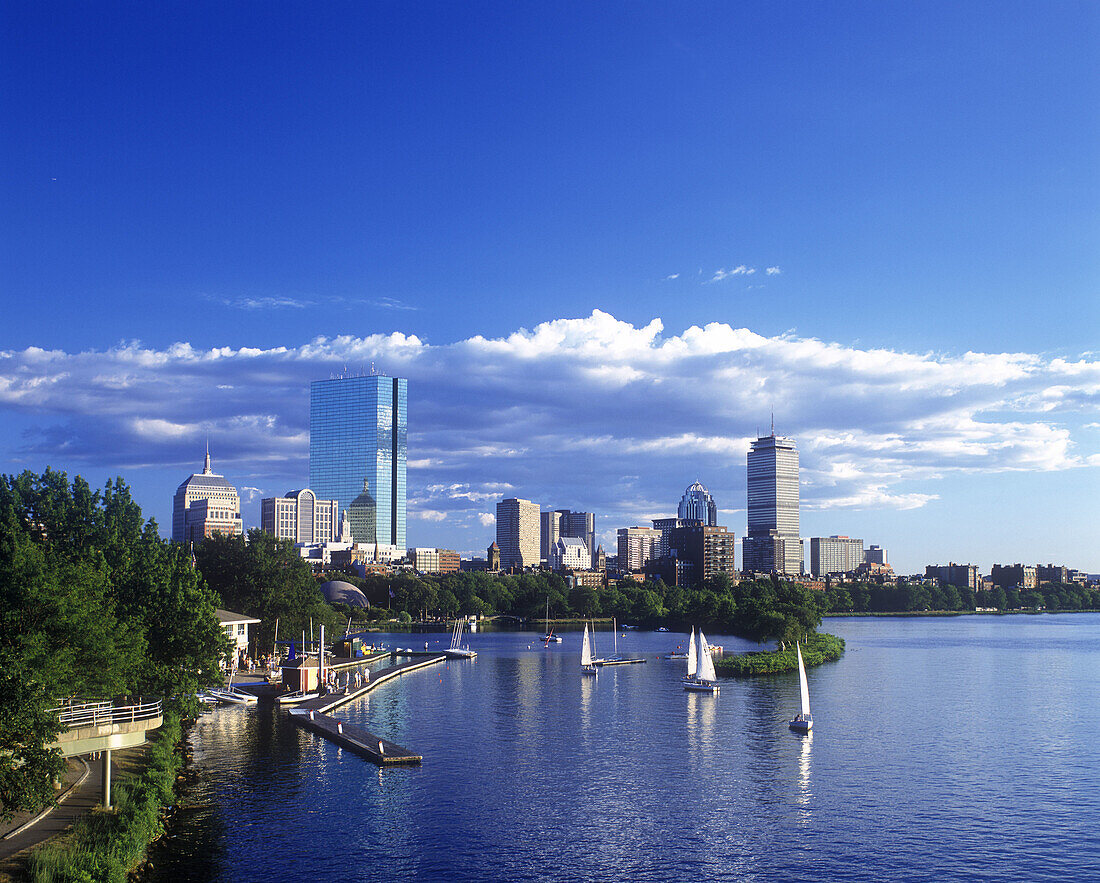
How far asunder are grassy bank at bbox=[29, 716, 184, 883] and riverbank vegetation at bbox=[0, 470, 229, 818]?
104 inches

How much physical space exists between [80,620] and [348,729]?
1523 inches

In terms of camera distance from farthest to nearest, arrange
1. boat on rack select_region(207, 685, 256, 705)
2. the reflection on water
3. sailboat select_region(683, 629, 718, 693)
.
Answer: sailboat select_region(683, 629, 718, 693) < boat on rack select_region(207, 685, 256, 705) < the reflection on water

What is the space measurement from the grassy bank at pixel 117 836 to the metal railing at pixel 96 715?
395 cm

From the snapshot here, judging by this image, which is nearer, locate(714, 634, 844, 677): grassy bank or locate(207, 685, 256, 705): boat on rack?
locate(207, 685, 256, 705): boat on rack

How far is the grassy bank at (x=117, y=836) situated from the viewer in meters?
38.8

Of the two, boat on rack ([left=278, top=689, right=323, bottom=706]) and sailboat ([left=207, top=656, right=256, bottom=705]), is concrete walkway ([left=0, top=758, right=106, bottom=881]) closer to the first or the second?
boat on rack ([left=278, top=689, right=323, bottom=706])

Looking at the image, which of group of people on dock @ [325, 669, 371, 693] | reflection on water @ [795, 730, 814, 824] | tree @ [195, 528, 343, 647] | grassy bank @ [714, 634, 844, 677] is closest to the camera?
reflection on water @ [795, 730, 814, 824]

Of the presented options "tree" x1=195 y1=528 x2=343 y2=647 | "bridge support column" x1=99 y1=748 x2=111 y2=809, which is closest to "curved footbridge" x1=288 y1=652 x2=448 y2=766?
"tree" x1=195 y1=528 x2=343 y2=647

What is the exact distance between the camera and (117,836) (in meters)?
43.8

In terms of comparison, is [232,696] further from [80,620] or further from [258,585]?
[80,620]

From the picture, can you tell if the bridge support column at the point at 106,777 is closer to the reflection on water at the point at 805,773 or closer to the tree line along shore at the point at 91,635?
the tree line along shore at the point at 91,635

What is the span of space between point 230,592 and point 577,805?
91.3 m

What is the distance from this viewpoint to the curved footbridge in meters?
71.9

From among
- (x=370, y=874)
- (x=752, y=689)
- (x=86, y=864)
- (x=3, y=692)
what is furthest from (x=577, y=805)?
(x=752, y=689)
